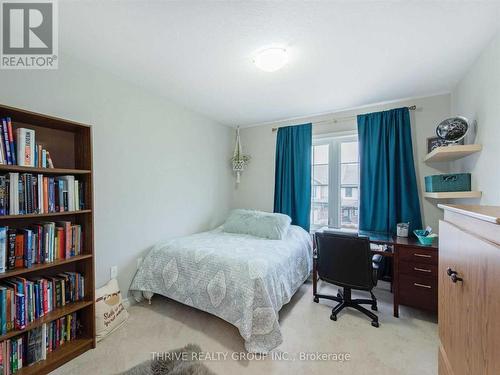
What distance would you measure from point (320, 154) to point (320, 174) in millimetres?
313

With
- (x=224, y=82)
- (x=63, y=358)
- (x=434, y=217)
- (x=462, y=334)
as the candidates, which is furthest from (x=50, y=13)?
(x=434, y=217)

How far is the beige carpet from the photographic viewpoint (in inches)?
63.1

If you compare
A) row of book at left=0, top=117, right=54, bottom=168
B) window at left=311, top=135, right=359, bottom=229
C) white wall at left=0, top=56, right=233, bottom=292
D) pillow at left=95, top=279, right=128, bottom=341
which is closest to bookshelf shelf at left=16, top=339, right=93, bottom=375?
pillow at left=95, top=279, right=128, bottom=341

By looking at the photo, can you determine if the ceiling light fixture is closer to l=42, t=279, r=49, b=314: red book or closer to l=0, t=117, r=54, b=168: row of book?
l=0, t=117, r=54, b=168: row of book

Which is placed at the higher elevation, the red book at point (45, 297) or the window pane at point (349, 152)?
the window pane at point (349, 152)

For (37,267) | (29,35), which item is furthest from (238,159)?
(37,267)

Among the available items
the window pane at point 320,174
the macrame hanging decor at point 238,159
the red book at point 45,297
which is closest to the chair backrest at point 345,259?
the window pane at point 320,174

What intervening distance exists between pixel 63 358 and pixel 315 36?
2995mm

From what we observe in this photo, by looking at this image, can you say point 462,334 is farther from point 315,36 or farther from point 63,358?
point 63,358

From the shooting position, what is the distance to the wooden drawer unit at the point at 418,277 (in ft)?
6.77

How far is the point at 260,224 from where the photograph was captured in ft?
9.75

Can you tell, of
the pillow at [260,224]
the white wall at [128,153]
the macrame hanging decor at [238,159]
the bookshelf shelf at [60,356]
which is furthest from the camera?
the macrame hanging decor at [238,159]

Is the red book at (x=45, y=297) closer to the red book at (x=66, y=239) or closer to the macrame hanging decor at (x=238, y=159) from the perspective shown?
the red book at (x=66, y=239)

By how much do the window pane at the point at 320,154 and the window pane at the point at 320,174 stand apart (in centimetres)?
8
